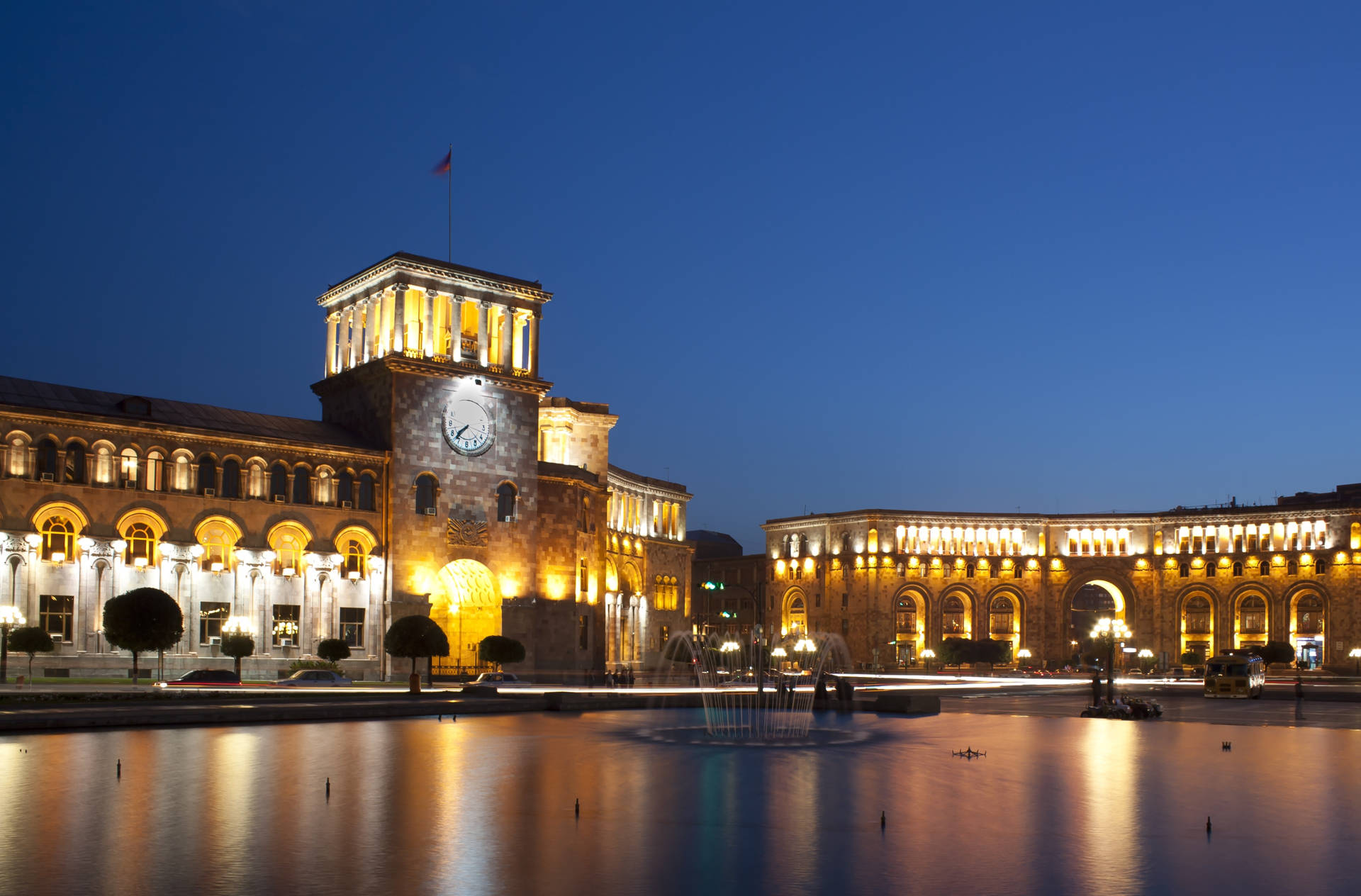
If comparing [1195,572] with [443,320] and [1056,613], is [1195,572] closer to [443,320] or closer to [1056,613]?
[1056,613]

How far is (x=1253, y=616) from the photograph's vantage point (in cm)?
10838

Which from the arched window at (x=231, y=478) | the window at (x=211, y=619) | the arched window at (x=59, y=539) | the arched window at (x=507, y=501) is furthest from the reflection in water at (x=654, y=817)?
the arched window at (x=507, y=501)

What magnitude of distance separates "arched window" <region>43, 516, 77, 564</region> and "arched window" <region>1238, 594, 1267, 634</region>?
309ft

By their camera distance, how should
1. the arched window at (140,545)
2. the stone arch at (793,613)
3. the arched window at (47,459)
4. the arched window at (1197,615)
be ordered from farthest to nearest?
1. the stone arch at (793,613)
2. the arched window at (1197,615)
3. the arched window at (140,545)
4. the arched window at (47,459)

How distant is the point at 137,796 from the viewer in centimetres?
1686

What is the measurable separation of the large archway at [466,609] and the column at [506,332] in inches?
421

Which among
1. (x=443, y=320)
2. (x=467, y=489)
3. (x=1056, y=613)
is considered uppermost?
(x=443, y=320)

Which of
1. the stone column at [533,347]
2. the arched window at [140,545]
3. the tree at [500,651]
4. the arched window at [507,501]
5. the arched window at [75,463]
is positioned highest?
the stone column at [533,347]

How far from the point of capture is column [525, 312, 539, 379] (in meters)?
65.8

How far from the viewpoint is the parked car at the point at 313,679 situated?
49.0 metres

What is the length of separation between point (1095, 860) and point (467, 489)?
168 feet

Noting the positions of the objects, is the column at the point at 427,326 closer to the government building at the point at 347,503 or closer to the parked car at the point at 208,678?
the government building at the point at 347,503

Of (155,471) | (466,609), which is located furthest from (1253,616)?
(155,471)

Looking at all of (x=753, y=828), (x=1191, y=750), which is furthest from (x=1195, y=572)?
(x=753, y=828)
